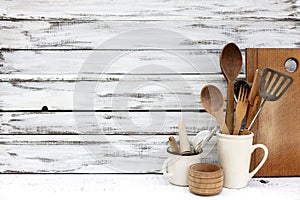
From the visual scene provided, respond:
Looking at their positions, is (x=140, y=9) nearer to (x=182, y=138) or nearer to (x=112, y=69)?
(x=112, y=69)

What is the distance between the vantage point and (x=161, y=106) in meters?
1.17

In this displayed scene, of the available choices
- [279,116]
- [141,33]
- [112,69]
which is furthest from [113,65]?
[279,116]

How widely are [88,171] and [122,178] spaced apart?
113 mm

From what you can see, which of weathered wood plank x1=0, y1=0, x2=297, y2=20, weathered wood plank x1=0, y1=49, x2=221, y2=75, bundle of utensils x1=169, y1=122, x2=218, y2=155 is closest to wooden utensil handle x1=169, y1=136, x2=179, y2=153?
bundle of utensils x1=169, y1=122, x2=218, y2=155

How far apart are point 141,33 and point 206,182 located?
47 centimetres

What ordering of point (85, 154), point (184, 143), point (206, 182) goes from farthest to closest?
point (85, 154) → point (184, 143) → point (206, 182)

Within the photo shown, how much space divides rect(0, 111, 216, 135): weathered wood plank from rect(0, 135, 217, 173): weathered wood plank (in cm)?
2

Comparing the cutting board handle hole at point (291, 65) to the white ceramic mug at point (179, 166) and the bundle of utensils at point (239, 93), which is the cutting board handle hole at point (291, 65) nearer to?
the bundle of utensils at point (239, 93)

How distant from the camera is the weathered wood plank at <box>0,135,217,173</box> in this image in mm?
1169

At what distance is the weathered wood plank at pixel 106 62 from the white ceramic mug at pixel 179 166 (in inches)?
10.3

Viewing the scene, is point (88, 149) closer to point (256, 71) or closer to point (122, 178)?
→ point (122, 178)

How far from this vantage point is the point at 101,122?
3.82 ft

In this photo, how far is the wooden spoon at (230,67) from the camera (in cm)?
108

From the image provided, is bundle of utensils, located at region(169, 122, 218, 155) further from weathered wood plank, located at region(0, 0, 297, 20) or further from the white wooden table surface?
weathered wood plank, located at region(0, 0, 297, 20)
